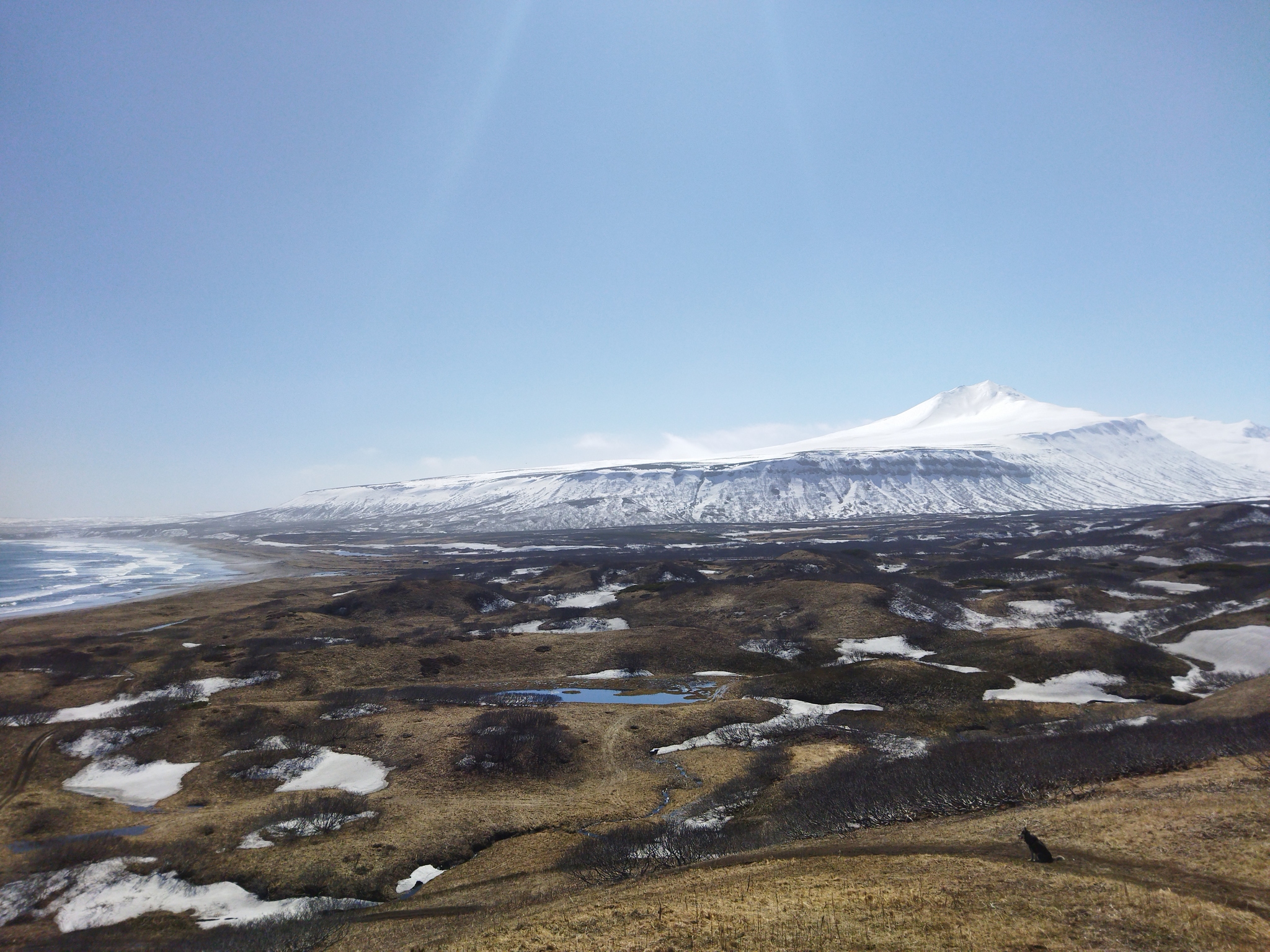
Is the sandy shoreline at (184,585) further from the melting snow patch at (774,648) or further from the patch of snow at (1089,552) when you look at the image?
the patch of snow at (1089,552)

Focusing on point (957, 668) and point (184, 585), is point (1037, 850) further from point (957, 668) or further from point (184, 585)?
point (184, 585)

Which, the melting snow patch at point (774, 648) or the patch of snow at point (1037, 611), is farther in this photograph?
the patch of snow at point (1037, 611)

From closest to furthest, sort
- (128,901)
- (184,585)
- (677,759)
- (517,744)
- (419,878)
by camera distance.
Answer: (128,901), (419,878), (677,759), (517,744), (184,585)

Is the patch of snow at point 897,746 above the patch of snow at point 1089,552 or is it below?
below

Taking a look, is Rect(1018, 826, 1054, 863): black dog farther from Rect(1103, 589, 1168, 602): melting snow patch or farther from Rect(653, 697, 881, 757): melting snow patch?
Rect(1103, 589, 1168, 602): melting snow patch

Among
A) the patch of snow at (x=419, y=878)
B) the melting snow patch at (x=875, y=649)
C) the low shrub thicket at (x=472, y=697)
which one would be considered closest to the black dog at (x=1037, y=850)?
the patch of snow at (x=419, y=878)

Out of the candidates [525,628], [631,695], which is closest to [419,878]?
[631,695]

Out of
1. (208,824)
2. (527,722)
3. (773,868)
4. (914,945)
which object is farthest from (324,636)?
(914,945)
